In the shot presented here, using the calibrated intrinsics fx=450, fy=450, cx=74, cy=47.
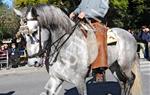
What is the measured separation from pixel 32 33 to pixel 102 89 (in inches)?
197

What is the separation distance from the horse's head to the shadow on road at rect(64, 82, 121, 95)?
3.92 metres

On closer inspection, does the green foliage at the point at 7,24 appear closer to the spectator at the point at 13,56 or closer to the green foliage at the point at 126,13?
the spectator at the point at 13,56

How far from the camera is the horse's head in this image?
670 centimetres

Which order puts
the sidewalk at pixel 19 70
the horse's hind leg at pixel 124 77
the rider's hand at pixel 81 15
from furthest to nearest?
the sidewalk at pixel 19 70
the horse's hind leg at pixel 124 77
the rider's hand at pixel 81 15

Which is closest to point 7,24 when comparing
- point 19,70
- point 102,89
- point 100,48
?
point 19,70

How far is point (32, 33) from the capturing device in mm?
6715

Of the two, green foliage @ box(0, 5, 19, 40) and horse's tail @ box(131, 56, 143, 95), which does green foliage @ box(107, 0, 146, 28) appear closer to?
green foliage @ box(0, 5, 19, 40)

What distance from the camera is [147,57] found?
69.3 feet

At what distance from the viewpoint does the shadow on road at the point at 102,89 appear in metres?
10.8

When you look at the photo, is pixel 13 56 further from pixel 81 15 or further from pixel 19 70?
pixel 81 15

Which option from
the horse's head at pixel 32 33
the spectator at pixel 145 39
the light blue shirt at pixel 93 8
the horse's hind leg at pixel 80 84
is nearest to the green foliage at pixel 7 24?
the spectator at pixel 145 39

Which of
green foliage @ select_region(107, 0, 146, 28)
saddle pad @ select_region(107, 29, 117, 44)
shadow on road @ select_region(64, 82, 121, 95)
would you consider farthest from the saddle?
green foliage @ select_region(107, 0, 146, 28)

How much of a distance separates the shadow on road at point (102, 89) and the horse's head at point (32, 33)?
3.92 m

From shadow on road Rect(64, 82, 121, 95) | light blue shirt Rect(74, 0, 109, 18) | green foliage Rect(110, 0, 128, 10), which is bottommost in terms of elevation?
shadow on road Rect(64, 82, 121, 95)
